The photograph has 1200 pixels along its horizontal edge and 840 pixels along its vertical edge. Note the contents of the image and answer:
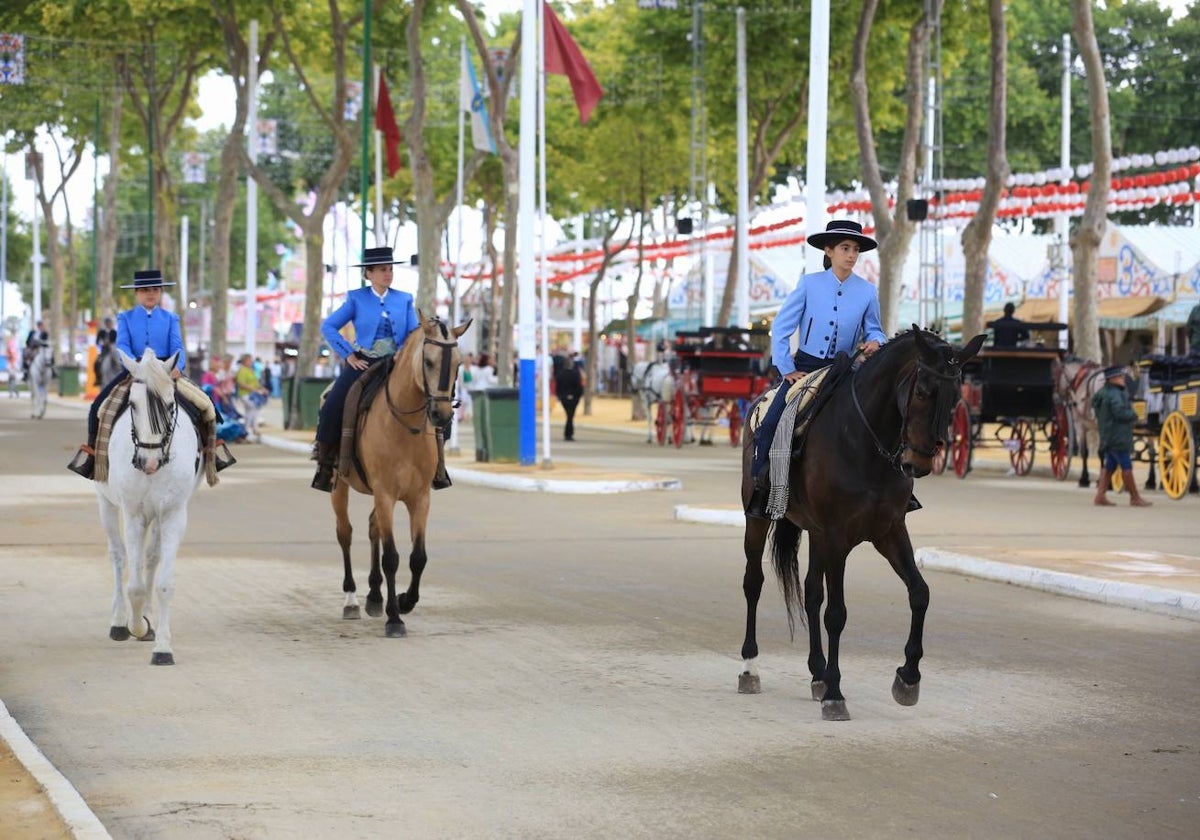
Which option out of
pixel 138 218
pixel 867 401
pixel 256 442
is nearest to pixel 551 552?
pixel 867 401

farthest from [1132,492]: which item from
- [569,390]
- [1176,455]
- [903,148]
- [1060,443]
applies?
[569,390]

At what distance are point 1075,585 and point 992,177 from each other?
719 inches

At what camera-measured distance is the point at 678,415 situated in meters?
38.3

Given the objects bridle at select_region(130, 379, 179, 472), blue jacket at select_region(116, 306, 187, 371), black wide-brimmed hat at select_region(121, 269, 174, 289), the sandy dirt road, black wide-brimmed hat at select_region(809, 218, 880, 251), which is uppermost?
black wide-brimmed hat at select_region(809, 218, 880, 251)

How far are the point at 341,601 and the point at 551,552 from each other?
3968 millimetres

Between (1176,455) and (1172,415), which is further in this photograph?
(1176,455)

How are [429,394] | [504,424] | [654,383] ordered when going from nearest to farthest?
[429,394], [504,424], [654,383]

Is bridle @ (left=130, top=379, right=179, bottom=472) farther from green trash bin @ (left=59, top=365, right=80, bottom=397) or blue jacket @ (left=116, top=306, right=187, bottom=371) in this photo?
green trash bin @ (left=59, top=365, right=80, bottom=397)

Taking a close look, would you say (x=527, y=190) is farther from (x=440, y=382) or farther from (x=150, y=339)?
(x=150, y=339)

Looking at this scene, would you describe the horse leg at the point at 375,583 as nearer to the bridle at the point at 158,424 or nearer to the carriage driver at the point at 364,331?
the carriage driver at the point at 364,331

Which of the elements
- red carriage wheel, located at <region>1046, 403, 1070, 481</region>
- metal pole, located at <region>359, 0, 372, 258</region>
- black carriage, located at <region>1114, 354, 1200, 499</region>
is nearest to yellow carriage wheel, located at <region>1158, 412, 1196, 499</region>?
black carriage, located at <region>1114, 354, 1200, 499</region>

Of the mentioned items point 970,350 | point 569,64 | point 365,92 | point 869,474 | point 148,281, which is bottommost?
point 869,474

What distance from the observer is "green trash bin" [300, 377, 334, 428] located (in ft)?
135

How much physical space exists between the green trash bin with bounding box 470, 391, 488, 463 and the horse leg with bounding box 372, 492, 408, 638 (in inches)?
658
